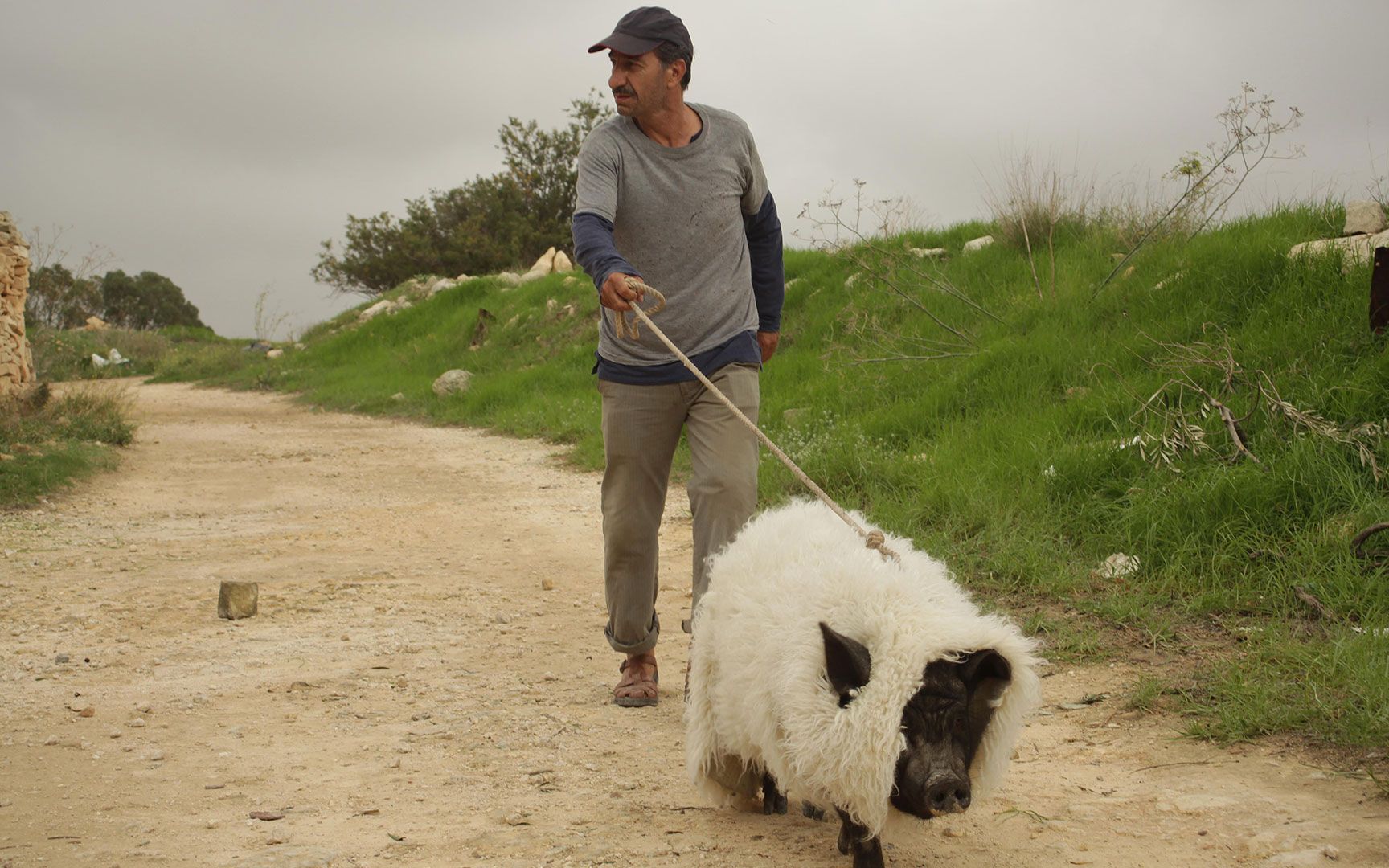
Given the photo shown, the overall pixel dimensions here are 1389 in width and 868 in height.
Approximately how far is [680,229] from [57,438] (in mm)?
9190

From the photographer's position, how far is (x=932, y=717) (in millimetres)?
2566

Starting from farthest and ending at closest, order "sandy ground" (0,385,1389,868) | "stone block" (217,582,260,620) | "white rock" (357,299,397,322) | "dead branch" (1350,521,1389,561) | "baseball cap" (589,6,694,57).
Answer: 1. "white rock" (357,299,397,322)
2. "stone block" (217,582,260,620)
3. "dead branch" (1350,521,1389,561)
4. "baseball cap" (589,6,694,57)
5. "sandy ground" (0,385,1389,868)

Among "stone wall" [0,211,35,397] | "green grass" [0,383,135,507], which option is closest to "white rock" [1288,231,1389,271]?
"green grass" [0,383,135,507]

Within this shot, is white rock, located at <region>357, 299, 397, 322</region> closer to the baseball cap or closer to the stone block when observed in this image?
the stone block

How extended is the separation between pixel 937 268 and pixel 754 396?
25.5 ft

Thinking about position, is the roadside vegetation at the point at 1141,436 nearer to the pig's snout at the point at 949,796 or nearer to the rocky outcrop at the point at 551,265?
the pig's snout at the point at 949,796

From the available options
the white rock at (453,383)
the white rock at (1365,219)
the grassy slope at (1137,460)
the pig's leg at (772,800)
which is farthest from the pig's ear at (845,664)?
the white rock at (453,383)

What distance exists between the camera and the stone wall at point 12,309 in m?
11.4

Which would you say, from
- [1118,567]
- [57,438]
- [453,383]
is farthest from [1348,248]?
[453,383]

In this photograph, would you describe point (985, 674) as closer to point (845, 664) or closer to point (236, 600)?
point (845, 664)

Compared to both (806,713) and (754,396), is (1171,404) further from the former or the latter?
(806,713)

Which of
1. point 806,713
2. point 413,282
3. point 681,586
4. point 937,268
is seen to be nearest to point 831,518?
point 806,713

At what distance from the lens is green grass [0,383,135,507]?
8.76m

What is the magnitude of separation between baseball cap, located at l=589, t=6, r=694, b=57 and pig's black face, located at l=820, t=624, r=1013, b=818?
2.33 m
